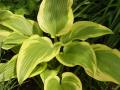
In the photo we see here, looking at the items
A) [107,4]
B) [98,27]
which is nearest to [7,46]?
[98,27]

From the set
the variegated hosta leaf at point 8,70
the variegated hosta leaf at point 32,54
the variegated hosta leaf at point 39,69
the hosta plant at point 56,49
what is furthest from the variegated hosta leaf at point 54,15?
the variegated hosta leaf at point 8,70

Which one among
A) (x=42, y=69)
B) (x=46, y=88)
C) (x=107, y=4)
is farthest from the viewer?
(x=107, y=4)

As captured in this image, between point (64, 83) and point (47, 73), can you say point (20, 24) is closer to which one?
point (47, 73)

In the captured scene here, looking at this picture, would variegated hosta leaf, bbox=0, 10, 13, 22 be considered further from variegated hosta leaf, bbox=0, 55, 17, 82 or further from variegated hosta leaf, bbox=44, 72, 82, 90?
variegated hosta leaf, bbox=44, 72, 82, 90

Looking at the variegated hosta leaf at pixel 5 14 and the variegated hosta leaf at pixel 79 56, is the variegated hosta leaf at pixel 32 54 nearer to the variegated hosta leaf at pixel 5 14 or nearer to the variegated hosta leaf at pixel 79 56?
the variegated hosta leaf at pixel 79 56

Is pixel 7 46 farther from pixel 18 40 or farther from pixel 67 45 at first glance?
pixel 67 45

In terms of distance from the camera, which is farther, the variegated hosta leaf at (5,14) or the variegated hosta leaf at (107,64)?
the variegated hosta leaf at (5,14)
